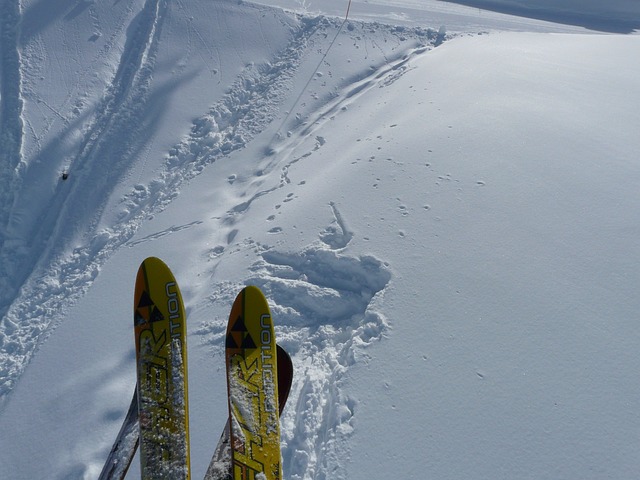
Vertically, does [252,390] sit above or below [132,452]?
above

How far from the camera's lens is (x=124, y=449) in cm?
344

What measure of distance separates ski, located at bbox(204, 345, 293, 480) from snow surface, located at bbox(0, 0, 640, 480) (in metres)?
0.13

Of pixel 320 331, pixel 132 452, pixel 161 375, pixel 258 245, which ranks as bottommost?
pixel 132 452

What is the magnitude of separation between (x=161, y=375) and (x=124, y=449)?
532 mm

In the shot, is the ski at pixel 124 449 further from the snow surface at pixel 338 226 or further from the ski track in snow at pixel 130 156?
the ski track in snow at pixel 130 156

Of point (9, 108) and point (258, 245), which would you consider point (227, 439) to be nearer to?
point (258, 245)

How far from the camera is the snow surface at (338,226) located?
3.49m

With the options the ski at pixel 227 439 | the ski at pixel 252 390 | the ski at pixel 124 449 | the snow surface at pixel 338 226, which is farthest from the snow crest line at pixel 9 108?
the ski at pixel 227 439

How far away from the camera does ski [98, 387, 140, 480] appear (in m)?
3.33

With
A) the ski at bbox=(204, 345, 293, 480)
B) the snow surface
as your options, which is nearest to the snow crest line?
the snow surface

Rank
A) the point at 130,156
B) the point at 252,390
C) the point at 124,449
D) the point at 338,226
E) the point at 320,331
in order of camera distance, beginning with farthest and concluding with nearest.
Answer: the point at 130,156 < the point at 338,226 < the point at 320,331 < the point at 252,390 < the point at 124,449

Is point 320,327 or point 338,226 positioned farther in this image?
point 338,226

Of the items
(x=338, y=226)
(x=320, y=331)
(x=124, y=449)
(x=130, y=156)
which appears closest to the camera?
(x=124, y=449)

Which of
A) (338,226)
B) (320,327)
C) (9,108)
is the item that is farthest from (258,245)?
(9,108)
